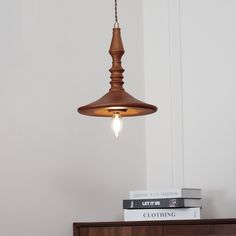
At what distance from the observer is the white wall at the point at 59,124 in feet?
8.85

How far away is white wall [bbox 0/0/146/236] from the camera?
8.85 feet

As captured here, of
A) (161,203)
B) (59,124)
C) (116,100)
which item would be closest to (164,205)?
(161,203)

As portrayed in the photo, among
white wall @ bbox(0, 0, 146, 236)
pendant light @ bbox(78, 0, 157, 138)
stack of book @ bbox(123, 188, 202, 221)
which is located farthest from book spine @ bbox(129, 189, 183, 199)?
pendant light @ bbox(78, 0, 157, 138)

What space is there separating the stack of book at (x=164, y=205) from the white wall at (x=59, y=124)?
28 centimetres

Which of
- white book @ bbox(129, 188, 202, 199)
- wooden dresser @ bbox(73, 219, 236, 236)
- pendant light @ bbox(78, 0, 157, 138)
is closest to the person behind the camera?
pendant light @ bbox(78, 0, 157, 138)

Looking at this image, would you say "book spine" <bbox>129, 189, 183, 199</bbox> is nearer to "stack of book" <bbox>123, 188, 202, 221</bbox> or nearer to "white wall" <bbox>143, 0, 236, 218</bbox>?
"stack of book" <bbox>123, 188, 202, 221</bbox>

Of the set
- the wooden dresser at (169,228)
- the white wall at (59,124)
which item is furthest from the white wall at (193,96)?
the wooden dresser at (169,228)

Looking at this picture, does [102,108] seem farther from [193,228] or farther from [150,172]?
[150,172]

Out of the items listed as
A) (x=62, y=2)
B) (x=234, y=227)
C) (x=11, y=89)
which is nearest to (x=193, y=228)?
(x=234, y=227)

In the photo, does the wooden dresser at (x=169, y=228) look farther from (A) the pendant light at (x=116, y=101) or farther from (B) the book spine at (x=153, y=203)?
(A) the pendant light at (x=116, y=101)

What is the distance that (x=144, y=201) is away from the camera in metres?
2.72

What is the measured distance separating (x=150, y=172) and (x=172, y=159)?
137 millimetres

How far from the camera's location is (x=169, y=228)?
2.57 metres

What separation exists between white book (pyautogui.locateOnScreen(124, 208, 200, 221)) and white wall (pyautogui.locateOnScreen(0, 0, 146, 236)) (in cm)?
28
